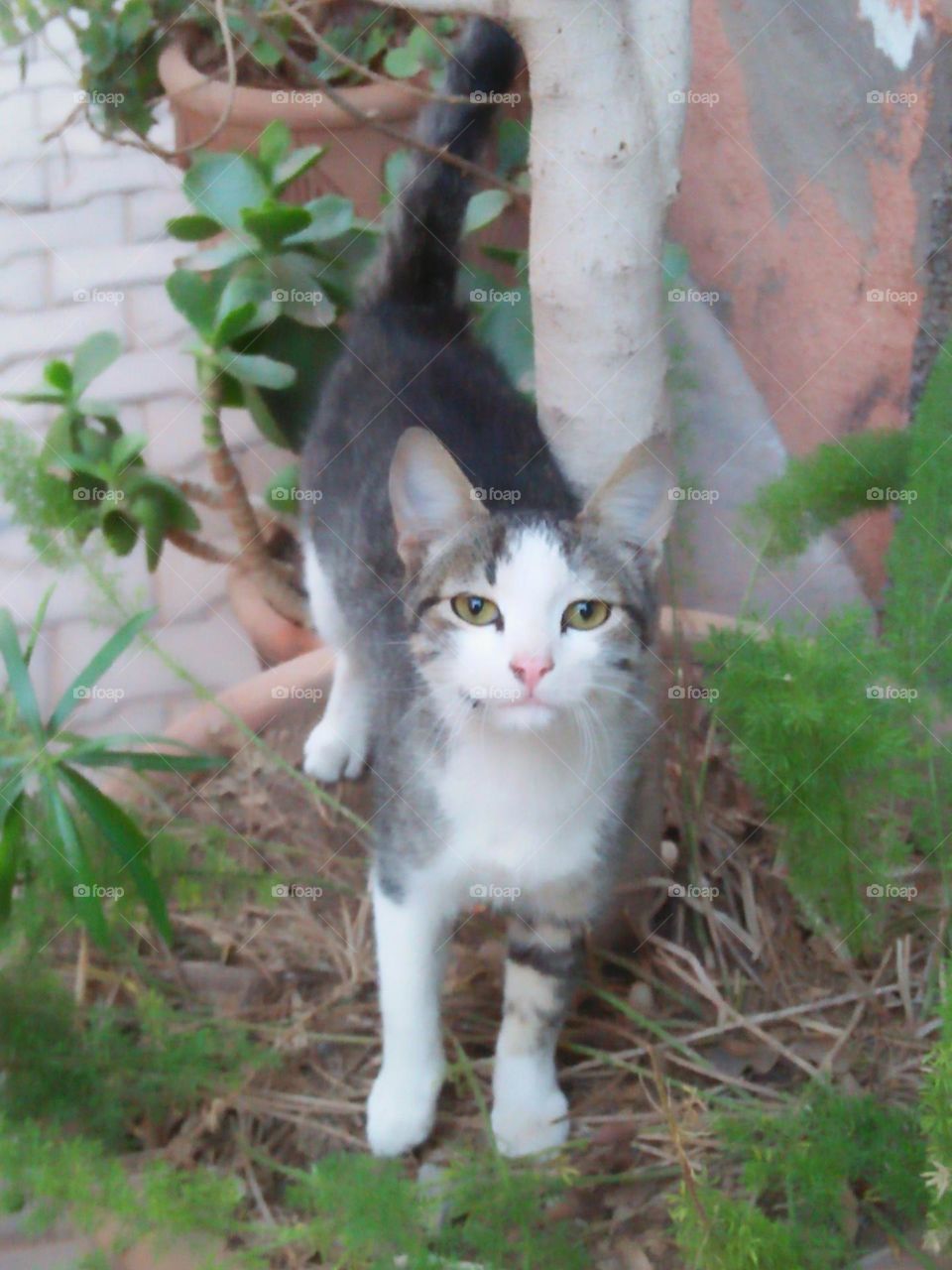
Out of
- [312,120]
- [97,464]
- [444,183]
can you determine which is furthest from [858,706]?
[312,120]

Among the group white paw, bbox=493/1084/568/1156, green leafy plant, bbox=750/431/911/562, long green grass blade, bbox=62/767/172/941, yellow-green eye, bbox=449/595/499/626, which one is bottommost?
white paw, bbox=493/1084/568/1156

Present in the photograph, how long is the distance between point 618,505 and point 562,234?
231mm

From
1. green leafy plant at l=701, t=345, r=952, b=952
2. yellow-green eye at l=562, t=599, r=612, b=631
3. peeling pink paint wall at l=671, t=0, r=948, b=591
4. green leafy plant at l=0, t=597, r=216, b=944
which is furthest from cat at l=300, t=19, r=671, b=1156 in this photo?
peeling pink paint wall at l=671, t=0, r=948, b=591

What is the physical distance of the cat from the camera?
0.98m

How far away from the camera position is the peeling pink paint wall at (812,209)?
4.63ft

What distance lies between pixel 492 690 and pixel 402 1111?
0.42m

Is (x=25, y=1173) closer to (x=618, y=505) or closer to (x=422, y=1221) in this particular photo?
(x=422, y=1221)

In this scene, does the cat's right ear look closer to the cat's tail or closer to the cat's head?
the cat's head

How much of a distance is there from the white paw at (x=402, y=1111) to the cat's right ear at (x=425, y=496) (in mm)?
464

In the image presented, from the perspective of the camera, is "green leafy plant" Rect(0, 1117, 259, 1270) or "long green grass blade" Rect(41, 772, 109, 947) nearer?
"green leafy plant" Rect(0, 1117, 259, 1270)

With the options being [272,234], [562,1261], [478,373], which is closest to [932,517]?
[478,373]

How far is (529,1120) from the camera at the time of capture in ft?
3.54

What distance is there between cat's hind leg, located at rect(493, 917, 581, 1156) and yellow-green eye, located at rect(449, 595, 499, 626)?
0.31 m

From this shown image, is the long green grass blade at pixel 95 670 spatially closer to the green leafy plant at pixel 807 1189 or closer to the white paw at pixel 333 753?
the white paw at pixel 333 753
